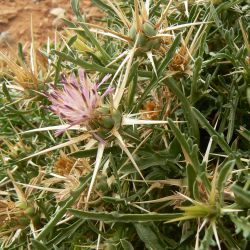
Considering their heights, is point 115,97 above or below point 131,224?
above

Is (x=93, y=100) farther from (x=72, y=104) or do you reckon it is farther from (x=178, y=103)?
(x=178, y=103)

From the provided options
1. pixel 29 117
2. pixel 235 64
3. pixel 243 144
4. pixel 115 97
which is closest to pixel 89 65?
pixel 115 97

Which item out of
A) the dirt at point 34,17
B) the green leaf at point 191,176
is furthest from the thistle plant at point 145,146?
the dirt at point 34,17

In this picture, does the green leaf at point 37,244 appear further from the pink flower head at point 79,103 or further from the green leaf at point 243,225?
the green leaf at point 243,225

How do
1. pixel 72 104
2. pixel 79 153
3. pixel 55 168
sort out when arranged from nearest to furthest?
1. pixel 72 104
2. pixel 79 153
3. pixel 55 168

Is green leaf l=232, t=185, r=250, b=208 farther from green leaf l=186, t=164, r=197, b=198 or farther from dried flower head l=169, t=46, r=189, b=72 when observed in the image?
dried flower head l=169, t=46, r=189, b=72

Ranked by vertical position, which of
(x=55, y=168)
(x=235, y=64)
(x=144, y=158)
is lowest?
(x=55, y=168)

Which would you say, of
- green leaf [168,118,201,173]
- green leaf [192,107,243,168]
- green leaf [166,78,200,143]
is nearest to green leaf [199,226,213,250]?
green leaf [168,118,201,173]
